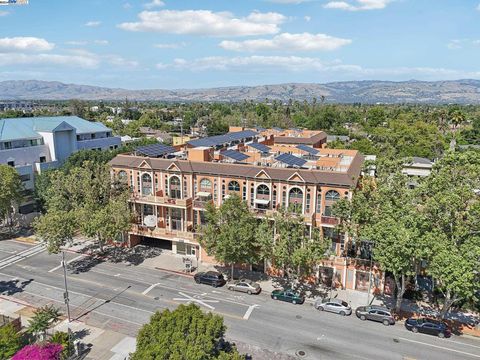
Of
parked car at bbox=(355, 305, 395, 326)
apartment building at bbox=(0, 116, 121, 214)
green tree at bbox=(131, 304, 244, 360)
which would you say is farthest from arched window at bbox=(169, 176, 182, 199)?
apartment building at bbox=(0, 116, 121, 214)

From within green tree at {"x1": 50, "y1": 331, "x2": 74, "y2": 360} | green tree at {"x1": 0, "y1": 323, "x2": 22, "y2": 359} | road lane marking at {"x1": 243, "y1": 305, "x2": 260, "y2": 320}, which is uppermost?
green tree at {"x1": 0, "y1": 323, "x2": 22, "y2": 359}

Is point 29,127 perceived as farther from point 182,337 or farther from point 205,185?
point 182,337

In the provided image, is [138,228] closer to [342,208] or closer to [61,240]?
[61,240]

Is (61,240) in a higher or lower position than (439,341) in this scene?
higher

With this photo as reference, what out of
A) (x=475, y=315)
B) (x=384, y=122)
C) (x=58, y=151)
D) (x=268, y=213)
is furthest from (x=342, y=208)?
(x=384, y=122)

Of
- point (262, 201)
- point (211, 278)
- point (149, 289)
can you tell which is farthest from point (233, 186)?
point (149, 289)

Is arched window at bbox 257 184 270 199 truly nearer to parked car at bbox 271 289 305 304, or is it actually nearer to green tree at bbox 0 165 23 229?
parked car at bbox 271 289 305 304

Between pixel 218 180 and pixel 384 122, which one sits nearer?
pixel 218 180
